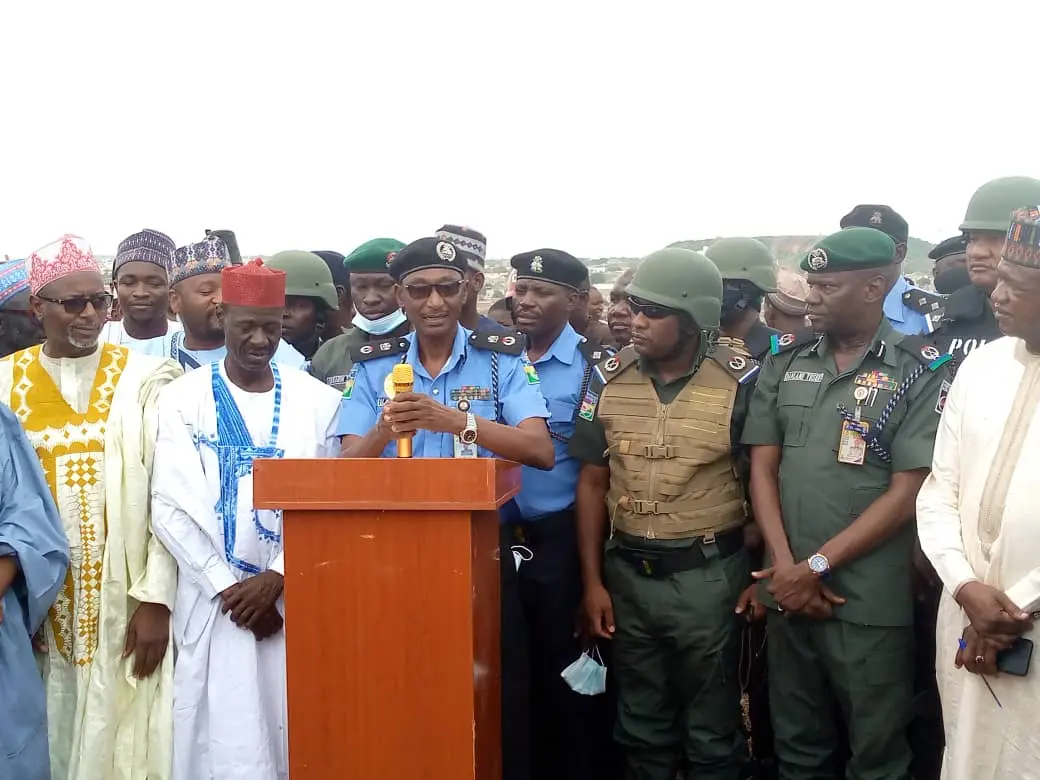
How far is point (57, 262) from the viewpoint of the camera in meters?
4.05

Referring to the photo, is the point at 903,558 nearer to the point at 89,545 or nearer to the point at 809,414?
the point at 809,414

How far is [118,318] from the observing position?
7191 millimetres

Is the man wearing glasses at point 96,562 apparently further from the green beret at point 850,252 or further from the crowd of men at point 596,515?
the green beret at point 850,252

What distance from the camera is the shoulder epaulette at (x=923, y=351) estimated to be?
3.94 m

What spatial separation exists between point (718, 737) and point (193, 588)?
2256 mm

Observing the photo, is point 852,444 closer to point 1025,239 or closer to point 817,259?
point 817,259

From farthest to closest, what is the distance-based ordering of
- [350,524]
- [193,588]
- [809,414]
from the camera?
1. [809,414]
2. [193,588]
3. [350,524]

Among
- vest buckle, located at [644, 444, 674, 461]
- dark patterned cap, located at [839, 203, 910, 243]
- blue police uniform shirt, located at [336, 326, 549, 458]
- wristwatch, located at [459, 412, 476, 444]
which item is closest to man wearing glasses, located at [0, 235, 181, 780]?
blue police uniform shirt, located at [336, 326, 549, 458]

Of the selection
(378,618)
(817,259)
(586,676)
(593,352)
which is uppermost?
(817,259)

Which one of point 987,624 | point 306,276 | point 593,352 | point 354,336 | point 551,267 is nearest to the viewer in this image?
point 987,624

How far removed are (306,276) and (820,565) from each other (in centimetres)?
393

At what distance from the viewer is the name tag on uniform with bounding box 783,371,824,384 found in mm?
4105

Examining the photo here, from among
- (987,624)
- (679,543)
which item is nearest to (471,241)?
(679,543)

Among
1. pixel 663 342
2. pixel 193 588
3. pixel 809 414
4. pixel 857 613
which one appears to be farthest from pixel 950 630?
pixel 193 588
